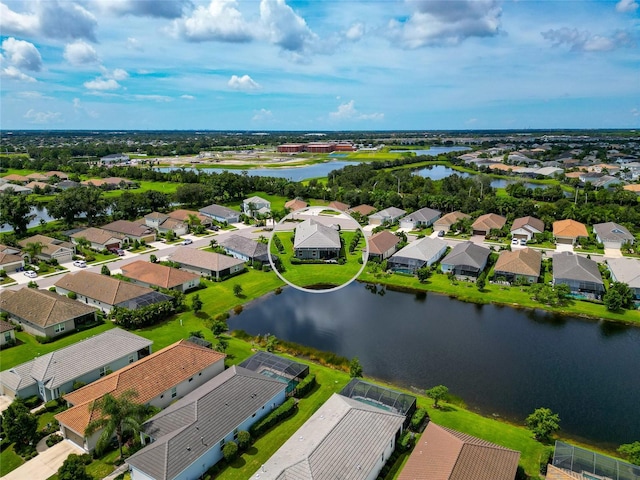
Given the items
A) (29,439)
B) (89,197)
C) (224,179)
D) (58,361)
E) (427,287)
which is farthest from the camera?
(224,179)

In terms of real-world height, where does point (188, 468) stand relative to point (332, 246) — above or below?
below

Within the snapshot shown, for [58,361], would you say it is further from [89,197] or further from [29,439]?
[89,197]

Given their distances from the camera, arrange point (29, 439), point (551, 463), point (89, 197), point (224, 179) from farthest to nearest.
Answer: point (224, 179)
point (89, 197)
point (29, 439)
point (551, 463)

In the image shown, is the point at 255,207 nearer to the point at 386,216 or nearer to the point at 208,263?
the point at 386,216

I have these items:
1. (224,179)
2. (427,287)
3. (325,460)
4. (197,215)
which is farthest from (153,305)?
(224,179)

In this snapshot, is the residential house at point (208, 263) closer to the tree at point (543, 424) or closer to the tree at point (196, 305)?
the tree at point (196, 305)

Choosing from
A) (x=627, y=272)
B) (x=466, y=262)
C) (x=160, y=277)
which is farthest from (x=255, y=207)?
(x=627, y=272)
